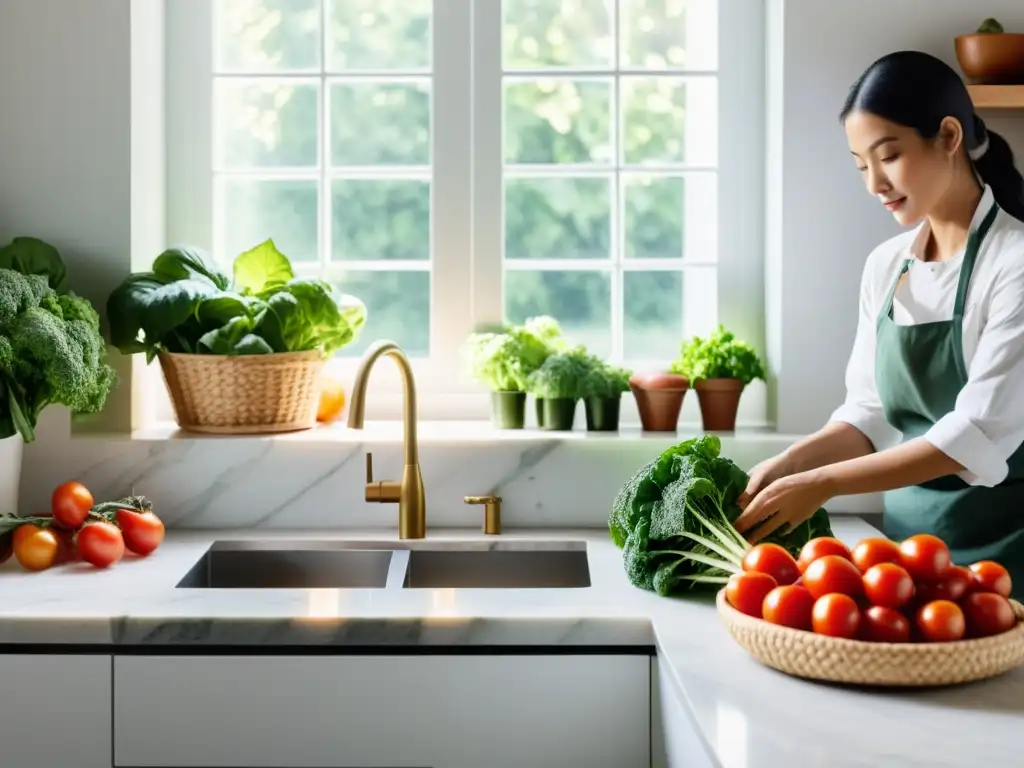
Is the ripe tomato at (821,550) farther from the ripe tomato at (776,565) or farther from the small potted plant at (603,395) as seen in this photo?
the small potted plant at (603,395)

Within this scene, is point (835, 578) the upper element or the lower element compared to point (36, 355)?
lower

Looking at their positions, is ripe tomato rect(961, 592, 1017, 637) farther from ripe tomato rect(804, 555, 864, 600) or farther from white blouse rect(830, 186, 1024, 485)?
white blouse rect(830, 186, 1024, 485)

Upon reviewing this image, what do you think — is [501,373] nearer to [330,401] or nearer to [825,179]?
[330,401]

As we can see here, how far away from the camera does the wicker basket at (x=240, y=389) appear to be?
2.55m

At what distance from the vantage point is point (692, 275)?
9.68 feet

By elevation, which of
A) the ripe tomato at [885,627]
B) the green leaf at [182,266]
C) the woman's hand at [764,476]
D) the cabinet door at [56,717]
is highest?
the green leaf at [182,266]

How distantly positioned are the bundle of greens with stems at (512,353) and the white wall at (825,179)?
51 cm

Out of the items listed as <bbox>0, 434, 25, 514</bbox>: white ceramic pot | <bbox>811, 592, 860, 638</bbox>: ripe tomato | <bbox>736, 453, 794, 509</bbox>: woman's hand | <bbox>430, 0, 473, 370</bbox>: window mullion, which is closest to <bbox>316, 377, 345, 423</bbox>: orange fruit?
<bbox>430, 0, 473, 370</bbox>: window mullion

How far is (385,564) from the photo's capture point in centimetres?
246

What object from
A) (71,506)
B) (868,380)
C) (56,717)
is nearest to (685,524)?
(868,380)

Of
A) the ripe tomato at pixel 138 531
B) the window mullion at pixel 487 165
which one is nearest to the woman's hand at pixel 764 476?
the window mullion at pixel 487 165

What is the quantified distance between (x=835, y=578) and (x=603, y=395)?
120 centimetres

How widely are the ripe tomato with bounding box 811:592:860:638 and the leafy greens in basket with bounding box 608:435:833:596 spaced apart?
1.15ft

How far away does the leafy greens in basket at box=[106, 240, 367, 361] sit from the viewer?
97.7 inches
